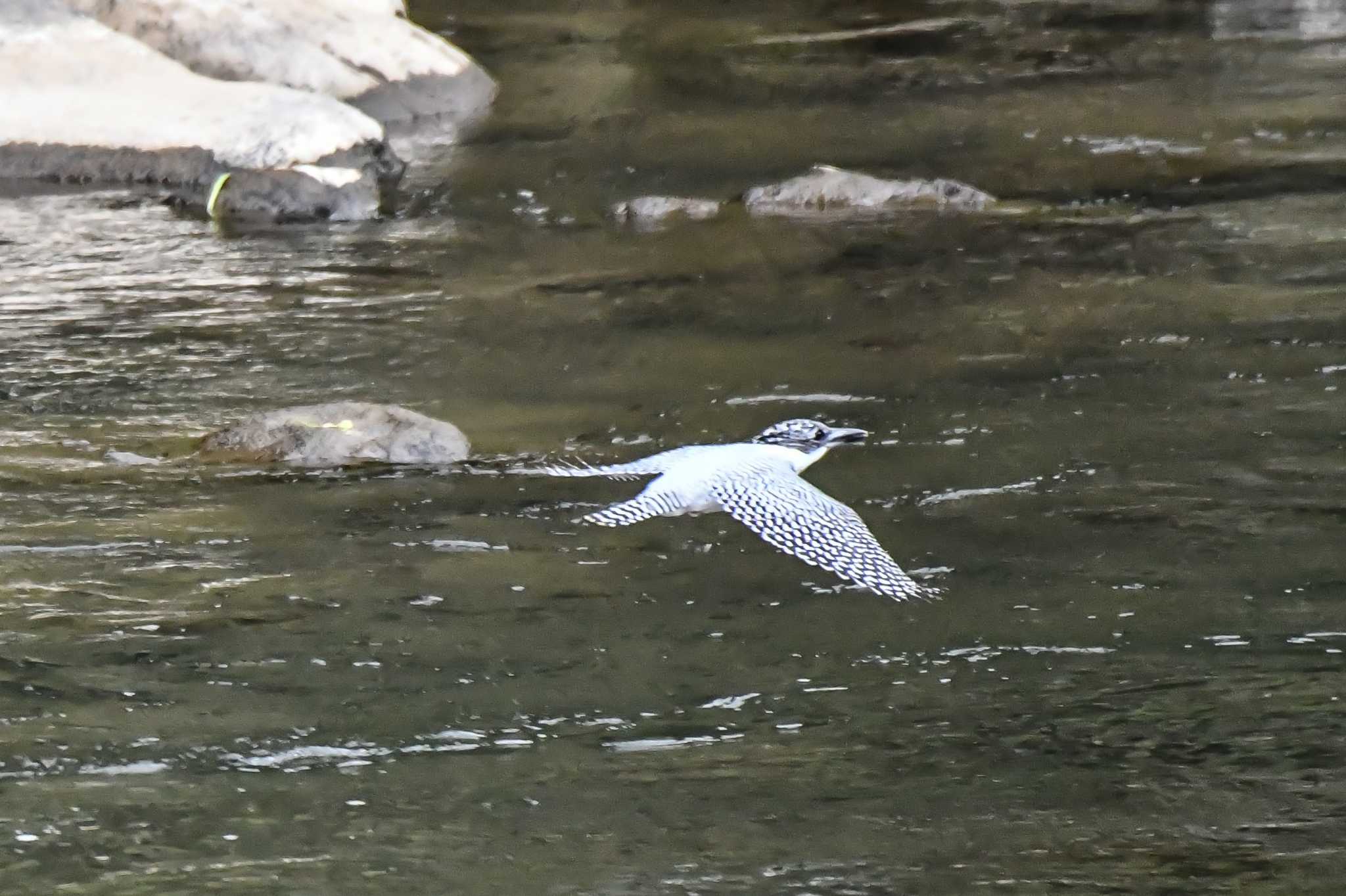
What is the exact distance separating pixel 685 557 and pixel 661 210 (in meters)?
4.65

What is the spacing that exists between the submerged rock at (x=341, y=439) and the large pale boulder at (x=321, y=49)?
635cm

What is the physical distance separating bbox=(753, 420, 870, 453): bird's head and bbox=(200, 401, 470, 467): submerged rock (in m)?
1.09

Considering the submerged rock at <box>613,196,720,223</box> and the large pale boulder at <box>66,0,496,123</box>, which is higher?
the large pale boulder at <box>66,0,496,123</box>

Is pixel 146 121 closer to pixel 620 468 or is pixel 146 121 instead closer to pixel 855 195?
pixel 855 195

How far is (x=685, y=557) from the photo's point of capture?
18.3ft

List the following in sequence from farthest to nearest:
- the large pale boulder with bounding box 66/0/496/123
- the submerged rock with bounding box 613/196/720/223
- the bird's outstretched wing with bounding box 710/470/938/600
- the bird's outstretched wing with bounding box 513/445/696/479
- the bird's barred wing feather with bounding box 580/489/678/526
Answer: the large pale boulder with bounding box 66/0/496/123, the submerged rock with bounding box 613/196/720/223, the bird's outstretched wing with bounding box 513/445/696/479, the bird's barred wing feather with bounding box 580/489/678/526, the bird's outstretched wing with bounding box 710/470/938/600

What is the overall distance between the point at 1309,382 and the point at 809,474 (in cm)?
200

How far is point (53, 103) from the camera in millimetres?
11133

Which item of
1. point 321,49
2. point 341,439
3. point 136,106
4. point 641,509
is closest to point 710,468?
point 641,509

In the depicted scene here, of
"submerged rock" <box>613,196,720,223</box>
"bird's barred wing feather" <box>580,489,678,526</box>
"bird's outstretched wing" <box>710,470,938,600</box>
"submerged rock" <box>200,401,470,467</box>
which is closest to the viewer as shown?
"bird's outstretched wing" <box>710,470,938,600</box>

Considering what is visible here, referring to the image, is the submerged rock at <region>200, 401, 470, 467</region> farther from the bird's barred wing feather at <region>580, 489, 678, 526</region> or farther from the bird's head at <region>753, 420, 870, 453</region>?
the bird's head at <region>753, 420, 870, 453</region>

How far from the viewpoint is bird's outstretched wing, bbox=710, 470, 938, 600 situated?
5.17 m

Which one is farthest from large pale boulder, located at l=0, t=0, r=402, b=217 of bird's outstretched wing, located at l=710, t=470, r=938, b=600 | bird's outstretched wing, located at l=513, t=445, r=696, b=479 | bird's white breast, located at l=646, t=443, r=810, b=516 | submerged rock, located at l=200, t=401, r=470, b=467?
bird's outstretched wing, located at l=710, t=470, r=938, b=600

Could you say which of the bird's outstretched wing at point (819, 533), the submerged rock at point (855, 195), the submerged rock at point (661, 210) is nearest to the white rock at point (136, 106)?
the submerged rock at point (661, 210)
